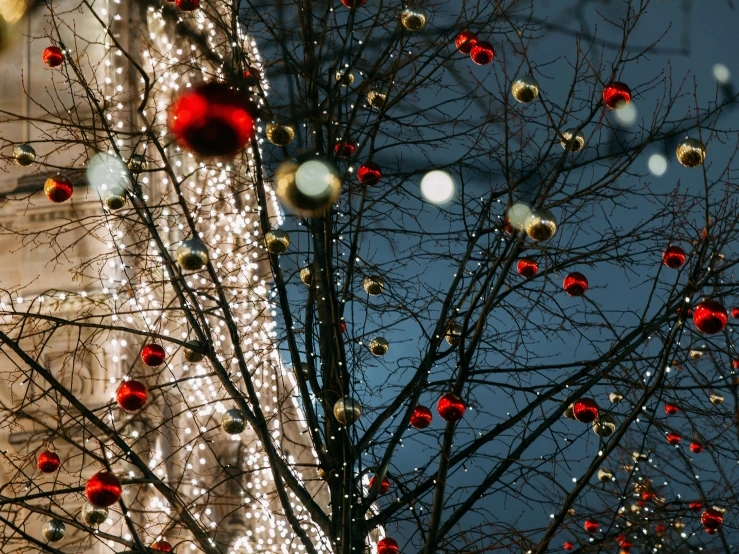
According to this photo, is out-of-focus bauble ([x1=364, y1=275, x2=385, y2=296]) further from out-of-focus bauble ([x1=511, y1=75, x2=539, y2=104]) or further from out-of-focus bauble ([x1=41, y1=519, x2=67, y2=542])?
out-of-focus bauble ([x1=41, y1=519, x2=67, y2=542])

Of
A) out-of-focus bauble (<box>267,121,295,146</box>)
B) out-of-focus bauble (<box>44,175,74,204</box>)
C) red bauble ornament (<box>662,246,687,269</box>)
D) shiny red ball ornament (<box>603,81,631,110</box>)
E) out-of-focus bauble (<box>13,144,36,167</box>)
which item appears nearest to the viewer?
out-of-focus bauble (<box>267,121,295,146</box>)

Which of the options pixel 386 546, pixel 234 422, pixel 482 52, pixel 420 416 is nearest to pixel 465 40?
pixel 482 52

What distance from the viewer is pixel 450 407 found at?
366 centimetres

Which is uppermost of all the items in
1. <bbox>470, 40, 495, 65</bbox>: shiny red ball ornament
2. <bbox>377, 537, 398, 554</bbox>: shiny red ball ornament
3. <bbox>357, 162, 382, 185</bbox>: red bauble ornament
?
<bbox>470, 40, 495, 65</bbox>: shiny red ball ornament

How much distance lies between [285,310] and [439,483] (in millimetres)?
1254

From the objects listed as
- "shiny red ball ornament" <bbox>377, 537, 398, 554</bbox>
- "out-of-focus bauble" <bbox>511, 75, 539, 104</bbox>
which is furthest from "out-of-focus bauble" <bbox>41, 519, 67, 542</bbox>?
"out-of-focus bauble" <bbox>511, 75, 539, 104</bbox>

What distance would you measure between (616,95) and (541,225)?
93 centimetres

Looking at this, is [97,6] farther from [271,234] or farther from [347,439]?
[347,439]

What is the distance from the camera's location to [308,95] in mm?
4008

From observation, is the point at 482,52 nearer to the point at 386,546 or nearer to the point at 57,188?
the point at 57,188

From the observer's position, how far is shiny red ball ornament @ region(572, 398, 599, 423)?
3.87 meters

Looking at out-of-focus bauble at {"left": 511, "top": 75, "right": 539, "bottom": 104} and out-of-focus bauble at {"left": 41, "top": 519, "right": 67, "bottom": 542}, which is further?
out-of-focus bauble at {"left": 41, "top": 519, "right": 67, "bottom": 542}

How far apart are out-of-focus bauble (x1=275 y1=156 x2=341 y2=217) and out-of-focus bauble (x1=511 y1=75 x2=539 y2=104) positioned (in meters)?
1.60

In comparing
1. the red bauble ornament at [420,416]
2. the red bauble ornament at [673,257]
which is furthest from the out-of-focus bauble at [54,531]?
the red bauble ornament at [673,257]
